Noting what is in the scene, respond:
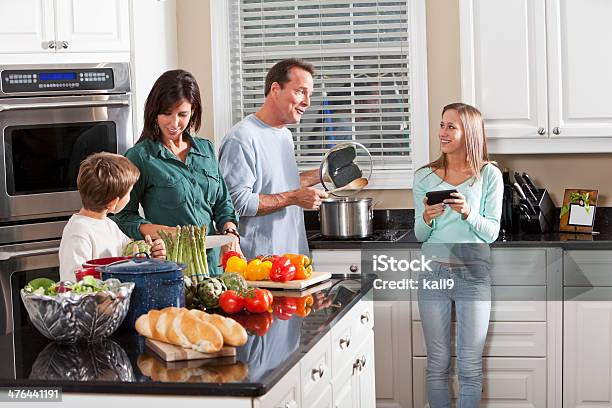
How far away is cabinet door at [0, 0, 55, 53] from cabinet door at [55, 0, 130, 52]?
4 centimetres

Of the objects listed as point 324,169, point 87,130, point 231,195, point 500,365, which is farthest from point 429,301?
point 87,130

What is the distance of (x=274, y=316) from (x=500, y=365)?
1.91m

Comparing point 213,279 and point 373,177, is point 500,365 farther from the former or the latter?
point 213,279

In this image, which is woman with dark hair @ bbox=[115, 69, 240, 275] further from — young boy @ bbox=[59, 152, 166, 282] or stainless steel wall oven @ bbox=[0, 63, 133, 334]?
stainless steel wall oven @ bbox=[0, 63, 133, 334]

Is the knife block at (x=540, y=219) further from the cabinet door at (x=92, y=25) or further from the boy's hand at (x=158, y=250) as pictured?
the boy's hand at (x=158, y=250)

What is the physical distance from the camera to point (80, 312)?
231 cm

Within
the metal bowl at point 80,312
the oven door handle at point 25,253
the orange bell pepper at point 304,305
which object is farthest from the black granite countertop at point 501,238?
the metal bowl at point 80,312

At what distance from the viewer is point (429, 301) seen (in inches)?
167

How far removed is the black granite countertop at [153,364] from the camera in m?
2.00

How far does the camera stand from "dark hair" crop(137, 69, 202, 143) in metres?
3.23

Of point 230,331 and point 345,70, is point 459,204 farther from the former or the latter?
point 230,331

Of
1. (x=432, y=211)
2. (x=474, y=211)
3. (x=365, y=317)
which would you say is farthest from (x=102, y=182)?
(x=474, y=211)

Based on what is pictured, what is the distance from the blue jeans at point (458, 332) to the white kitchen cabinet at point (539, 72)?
67cm

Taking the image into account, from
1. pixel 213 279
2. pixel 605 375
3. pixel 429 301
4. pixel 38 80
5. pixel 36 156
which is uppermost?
pixel 38 80
